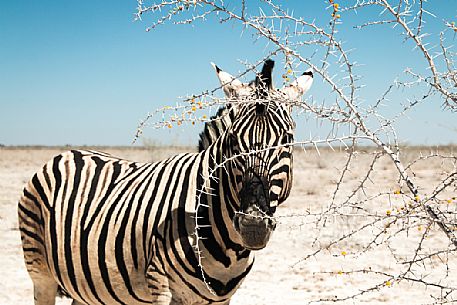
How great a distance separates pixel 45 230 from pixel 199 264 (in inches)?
59.3

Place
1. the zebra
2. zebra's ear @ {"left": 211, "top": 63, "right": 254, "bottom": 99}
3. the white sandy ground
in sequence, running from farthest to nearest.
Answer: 1. the white sandy ground
2. zebra's ear @ {"left": 211, "top": 63, "right": 254, "bottom": 99}
3. the zebra

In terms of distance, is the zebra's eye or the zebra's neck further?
the zebra's neck

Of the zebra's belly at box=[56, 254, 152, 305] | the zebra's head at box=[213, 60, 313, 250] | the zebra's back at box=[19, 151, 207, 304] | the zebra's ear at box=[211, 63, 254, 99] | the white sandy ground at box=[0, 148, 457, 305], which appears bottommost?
the white sandy ground at box=[0, 148, 457, 305]

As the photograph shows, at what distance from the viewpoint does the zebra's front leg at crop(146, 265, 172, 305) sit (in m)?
3.21

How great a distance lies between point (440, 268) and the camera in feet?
25.8

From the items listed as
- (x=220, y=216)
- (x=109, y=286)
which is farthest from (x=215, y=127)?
(x=109, y=286)

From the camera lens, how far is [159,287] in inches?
127

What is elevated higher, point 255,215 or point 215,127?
point 215,127

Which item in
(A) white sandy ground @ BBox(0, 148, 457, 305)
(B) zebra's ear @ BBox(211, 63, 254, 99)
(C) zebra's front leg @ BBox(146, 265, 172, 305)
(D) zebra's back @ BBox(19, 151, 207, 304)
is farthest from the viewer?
(A) white sandy ground @ BBox(0, 148, 457, 305)

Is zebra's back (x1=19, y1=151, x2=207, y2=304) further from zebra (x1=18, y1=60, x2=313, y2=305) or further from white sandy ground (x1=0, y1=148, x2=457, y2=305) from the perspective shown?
white sandy ground (x1=0, y1=148, x2=457, y2=305)

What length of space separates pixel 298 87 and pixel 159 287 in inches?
51.2

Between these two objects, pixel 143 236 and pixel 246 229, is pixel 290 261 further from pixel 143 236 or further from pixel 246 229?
pixel 246 229

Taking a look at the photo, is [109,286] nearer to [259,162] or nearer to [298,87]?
[259,162]

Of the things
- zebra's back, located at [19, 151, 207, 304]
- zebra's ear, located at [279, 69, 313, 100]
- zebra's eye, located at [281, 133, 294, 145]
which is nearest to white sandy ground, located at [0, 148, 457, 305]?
zebra's ear, located at [279, 69, 313, 100]
